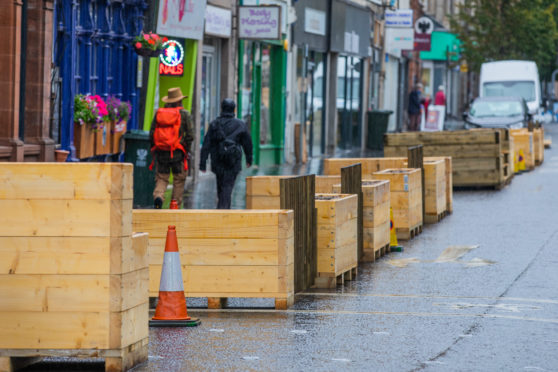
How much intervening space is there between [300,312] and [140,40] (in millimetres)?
11723

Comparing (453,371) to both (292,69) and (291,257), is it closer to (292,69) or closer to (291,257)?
(291,257)

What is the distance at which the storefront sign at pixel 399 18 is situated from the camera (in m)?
46.1

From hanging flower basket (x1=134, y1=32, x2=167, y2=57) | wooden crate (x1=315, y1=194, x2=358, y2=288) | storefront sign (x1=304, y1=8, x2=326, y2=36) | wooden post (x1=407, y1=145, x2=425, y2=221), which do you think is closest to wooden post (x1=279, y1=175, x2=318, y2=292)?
wooden crate (x1=315, y1=194, x2=358, y2=288)

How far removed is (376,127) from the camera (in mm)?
43219

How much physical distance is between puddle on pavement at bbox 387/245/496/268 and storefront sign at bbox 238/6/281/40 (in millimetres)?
13004

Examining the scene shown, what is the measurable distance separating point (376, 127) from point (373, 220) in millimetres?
28793

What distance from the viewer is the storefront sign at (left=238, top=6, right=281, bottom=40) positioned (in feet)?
91.9

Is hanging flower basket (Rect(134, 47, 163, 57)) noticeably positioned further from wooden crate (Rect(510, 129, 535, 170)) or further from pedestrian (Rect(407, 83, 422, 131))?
pedestrian (Rect(407, 83, 422, 131))

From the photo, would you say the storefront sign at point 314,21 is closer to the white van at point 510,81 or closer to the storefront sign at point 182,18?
the storefront sign at point 182,18

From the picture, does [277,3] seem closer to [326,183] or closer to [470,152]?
[470,152]

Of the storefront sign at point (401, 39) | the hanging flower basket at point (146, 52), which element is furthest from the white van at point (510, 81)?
the hanging flower basket at point (146, 52)

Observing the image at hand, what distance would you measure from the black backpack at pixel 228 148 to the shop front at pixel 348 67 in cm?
2218

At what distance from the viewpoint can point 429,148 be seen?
2606 centimetres

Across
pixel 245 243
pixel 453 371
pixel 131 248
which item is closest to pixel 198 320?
pixel 245 243
